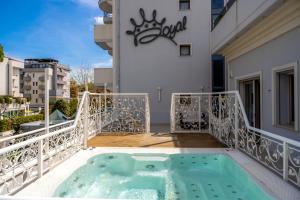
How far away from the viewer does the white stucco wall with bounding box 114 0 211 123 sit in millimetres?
16312

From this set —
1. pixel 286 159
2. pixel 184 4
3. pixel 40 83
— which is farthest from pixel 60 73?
pixel 286 159

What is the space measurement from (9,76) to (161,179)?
5170cm

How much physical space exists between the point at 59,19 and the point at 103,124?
888 inches

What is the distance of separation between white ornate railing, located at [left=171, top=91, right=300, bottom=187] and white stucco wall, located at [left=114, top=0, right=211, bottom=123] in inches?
125

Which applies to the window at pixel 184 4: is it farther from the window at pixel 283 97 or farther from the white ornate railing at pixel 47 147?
the window at pixel 283 97

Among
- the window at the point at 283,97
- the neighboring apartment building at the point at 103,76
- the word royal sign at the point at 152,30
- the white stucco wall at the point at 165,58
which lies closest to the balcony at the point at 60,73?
the neighboring apartment building at the point at 103,76

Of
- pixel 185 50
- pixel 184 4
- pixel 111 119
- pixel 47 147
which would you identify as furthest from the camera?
pixel 184 4

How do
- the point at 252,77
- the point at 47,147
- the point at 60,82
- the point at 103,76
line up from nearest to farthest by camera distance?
the point at 47,147
the point at 252,77
the point at 103,76
the point at 60,82

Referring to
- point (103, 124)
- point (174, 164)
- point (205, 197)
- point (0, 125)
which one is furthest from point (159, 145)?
point (0, 125)

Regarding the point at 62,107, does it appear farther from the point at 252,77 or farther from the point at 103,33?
the point at 252,77

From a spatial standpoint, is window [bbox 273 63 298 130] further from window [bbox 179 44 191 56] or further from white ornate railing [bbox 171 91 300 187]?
window [bbox 179 44 191 56]

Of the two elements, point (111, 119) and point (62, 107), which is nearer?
point (111, 119)

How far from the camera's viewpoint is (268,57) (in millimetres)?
8203

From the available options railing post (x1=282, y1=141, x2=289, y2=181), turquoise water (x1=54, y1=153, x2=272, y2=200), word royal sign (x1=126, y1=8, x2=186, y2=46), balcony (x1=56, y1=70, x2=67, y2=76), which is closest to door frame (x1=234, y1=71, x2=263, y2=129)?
turquoise water (x1=54, y1=153, x2=272, y2=200)
